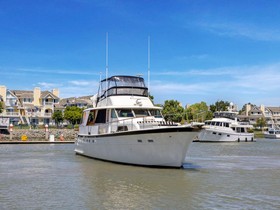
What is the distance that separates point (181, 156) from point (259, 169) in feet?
20.1

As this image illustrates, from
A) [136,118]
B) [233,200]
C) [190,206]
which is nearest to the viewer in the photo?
[190,206]

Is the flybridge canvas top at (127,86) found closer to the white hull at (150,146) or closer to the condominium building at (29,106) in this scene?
the white hull at (150,146)

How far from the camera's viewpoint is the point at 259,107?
135250 millimetres

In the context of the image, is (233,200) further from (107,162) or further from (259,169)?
(107,162)

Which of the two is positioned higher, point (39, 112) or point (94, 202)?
point (39, 112)

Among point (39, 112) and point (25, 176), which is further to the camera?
point (39, 112)

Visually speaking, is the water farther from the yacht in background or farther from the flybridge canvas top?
the yacht in background

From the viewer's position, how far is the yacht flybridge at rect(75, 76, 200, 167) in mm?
20047

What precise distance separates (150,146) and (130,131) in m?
1.49

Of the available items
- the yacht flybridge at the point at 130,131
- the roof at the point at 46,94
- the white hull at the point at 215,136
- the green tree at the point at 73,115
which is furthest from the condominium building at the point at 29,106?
the yacht flybridge at the point at 130,131

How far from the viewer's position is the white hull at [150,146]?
19.9 m

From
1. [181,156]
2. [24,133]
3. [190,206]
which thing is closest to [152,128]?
[181,156]

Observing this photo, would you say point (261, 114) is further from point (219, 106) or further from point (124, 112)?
point (124, 112)

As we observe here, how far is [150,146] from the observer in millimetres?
20484
